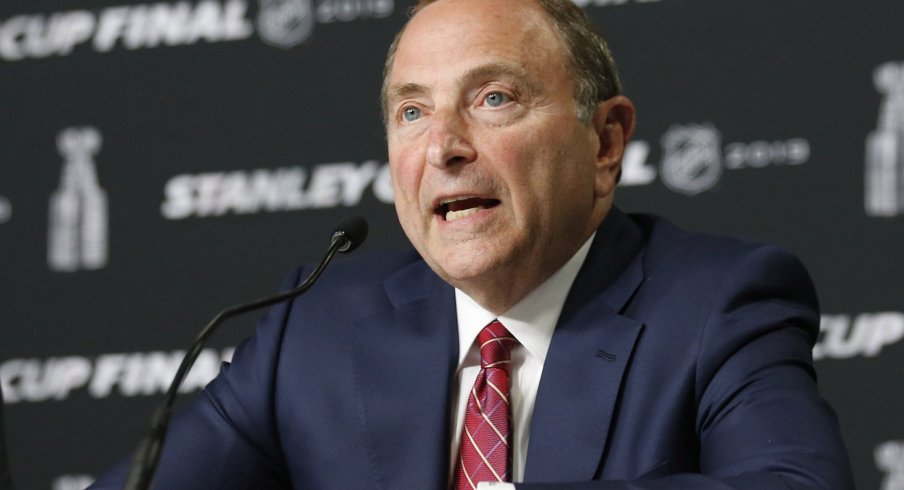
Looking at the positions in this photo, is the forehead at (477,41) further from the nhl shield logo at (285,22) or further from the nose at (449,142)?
the nhl shield logo at (285,22)

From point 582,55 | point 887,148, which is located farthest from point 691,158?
point 582,55

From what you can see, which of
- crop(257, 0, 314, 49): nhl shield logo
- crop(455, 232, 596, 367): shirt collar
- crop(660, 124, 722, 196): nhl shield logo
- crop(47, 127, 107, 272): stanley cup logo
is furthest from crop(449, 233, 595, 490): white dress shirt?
crop(47, 127, 107, 272): stanley cup logo

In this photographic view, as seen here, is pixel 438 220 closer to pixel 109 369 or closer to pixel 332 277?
pixel 332 277

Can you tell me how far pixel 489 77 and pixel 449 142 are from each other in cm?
13

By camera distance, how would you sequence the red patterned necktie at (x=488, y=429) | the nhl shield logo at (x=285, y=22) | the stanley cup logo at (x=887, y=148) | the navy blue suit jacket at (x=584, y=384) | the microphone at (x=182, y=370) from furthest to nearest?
the nhl shield logo at (x=285, y=22) → the stanley cup logo at (x=887, y=148) → the red patterned necktie at (x=488, y=429) → the navy blue suit jacket at (x=584, y=384) → the microphone at (x=182, y=370)

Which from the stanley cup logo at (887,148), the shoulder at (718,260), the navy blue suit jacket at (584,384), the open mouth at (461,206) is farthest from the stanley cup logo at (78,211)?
the stanley cup logo at (887,148)

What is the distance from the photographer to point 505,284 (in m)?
2.03

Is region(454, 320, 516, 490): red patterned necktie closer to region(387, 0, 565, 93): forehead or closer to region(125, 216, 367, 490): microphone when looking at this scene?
region(125, 216, 367, 490): microphone

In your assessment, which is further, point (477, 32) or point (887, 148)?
point (887, 148)

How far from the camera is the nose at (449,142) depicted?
75.9 inches

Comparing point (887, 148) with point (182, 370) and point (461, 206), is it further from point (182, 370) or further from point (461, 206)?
point (182, 370)

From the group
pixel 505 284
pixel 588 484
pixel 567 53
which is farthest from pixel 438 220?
pixel 588 484

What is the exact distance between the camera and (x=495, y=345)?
79.9 inches

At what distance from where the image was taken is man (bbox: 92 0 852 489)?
1.89 metres
